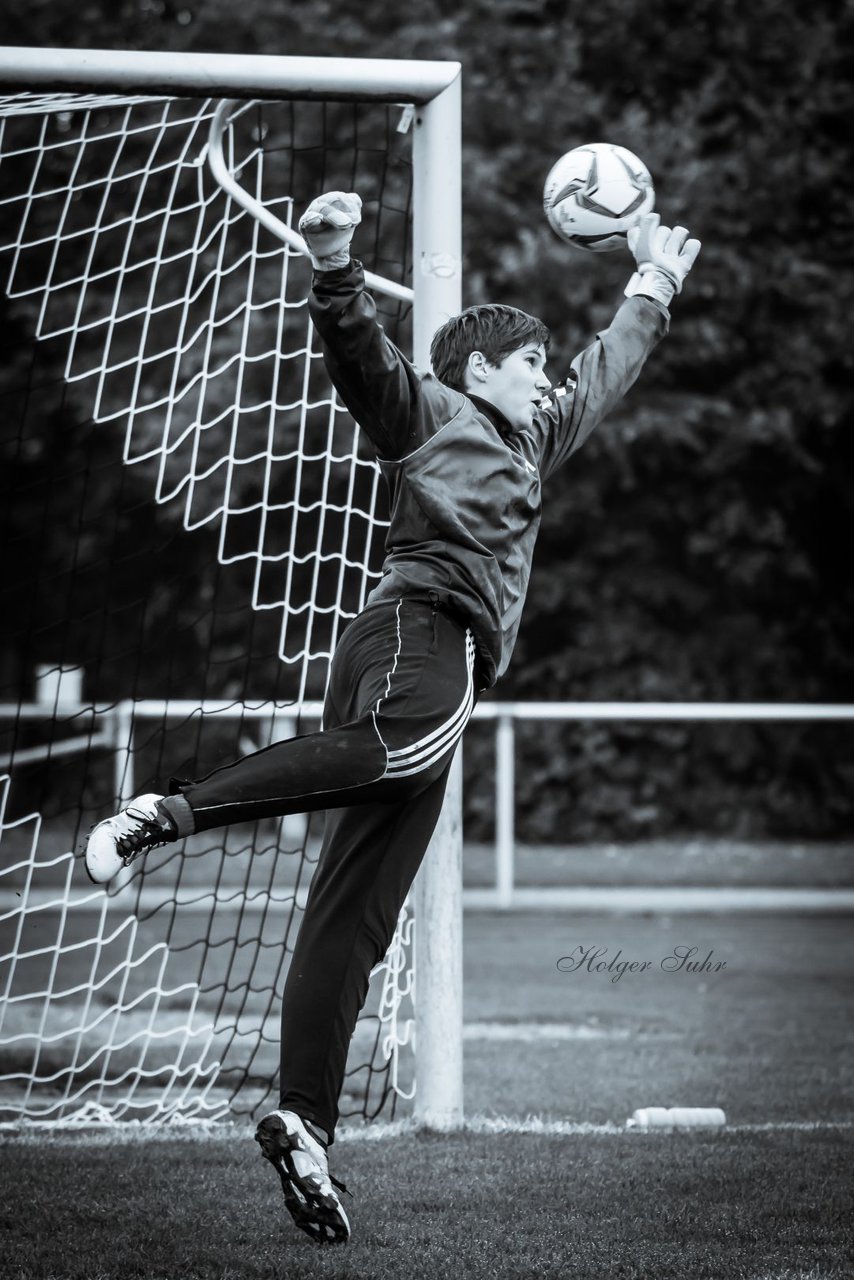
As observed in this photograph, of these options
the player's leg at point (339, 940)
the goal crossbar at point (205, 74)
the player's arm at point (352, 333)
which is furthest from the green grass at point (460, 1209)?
the goal crossbar at point (205, 74)

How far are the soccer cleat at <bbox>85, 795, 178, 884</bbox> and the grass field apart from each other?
0.76 m

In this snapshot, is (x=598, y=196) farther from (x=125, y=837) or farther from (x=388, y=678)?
(x=125, y=837)

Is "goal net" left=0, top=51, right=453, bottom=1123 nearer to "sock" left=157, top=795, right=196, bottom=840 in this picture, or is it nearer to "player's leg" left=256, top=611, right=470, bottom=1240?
"player's leg" left=256, top=611, right=470, bottom=1240

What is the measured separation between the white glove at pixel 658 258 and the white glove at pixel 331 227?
105cm

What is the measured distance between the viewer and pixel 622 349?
3537 millimetres

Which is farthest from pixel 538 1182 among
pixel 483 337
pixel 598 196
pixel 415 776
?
pixel 598 196

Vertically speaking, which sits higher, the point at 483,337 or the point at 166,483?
the point at 483,337

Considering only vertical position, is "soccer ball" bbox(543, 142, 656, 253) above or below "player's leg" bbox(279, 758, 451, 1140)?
above

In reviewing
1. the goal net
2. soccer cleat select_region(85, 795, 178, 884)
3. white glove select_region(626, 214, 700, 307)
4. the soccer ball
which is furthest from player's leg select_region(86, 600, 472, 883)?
the goal net

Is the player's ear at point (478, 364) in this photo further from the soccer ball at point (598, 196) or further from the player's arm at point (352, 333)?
the soccer ball at point (598, 196)

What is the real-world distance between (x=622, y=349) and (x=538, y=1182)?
203 centimetres

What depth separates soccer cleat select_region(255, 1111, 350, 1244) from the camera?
2711 millimetres

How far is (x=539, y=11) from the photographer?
559 inches

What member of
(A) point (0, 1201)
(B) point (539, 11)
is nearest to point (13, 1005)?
(A) point (0, 1201)
